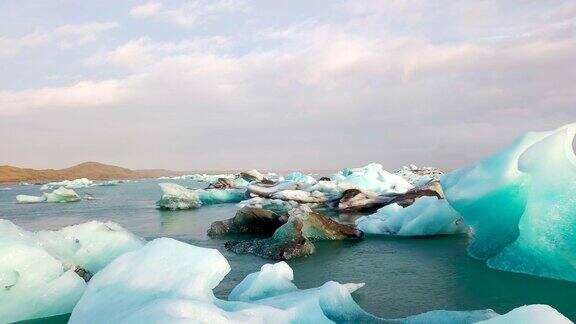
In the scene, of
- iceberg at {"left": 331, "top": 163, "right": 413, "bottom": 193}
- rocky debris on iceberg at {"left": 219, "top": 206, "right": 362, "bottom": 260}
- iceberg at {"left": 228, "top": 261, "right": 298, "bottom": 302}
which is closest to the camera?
iceberg at {"left": 228, "top": 261, "right": 298, "bottom": 302}

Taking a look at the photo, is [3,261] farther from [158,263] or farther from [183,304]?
[183,304]

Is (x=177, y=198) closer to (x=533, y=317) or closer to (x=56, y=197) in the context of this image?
(x=56, y=197)

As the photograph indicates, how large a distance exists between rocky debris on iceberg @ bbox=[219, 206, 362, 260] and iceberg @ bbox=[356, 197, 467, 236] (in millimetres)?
925

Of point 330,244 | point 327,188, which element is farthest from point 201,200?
point 330,244

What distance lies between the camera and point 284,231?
29.7 ft

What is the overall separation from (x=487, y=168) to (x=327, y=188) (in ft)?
40.7

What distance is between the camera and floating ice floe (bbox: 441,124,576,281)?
21.2 feet

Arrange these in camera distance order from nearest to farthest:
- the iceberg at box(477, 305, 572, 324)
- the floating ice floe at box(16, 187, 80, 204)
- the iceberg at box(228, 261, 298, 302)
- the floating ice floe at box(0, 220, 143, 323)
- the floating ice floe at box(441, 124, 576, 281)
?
the iceberg at box(477, 305, 572, 324)
the floating ice floe at box(0, 220, 143, 323)
the iceberg at box(228, 261, 298, 302)
the floating ice floe at box(441, 124, 576, 281)
the floating ice floe at box(16, 187, 80, 204)

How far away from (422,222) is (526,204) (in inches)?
145

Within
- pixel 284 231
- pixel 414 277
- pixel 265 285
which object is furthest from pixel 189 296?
pixel 284 231

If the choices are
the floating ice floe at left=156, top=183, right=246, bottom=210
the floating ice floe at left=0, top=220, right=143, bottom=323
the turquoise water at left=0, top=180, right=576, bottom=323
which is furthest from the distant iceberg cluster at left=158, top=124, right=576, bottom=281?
the floating ice floe at left=156, top=183, right=246, bottom=210

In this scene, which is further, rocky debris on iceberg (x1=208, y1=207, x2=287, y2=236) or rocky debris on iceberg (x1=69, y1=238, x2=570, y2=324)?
rocky debris on iceberg (x1=208, y1=207, x2=287, y2=236)

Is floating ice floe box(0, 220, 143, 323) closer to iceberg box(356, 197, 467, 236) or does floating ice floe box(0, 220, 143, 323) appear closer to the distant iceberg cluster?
the distant iceberg cluster

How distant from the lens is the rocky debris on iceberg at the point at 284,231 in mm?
8492
